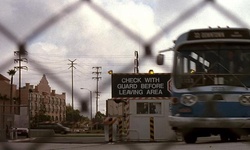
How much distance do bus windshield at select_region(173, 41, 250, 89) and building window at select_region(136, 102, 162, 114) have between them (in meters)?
10.2

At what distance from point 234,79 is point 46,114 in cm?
137

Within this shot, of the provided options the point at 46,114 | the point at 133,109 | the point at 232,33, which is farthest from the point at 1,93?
the point at 133,109

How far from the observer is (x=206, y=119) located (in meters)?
3.17

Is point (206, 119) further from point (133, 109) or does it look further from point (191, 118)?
point (133, 109)

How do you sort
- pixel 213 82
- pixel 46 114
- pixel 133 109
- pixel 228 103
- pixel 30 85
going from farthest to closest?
1. pixel 133 109
2. pixel 228 103
3. pixel 213 82
4. pixel 46 114
5. pixel 30 85

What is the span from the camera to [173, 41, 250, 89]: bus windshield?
10.7ft

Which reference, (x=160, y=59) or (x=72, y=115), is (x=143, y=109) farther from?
(x=72, y=115)

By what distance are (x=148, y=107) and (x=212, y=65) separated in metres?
11.7

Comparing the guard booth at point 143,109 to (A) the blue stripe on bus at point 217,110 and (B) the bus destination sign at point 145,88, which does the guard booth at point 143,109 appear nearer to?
(B) the bus destination sign at point 145,88

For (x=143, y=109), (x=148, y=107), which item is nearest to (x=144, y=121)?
(x=148, y=107)

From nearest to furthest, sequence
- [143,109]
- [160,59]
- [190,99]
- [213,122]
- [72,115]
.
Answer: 1. [72,115]
2. [160,59]
3. [213,122]
4. [190,99]
5. [143,109]

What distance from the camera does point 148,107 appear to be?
15.4m

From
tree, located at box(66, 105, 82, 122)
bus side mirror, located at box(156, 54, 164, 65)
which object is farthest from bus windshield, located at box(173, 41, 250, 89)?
tree, located at box(66, 105, 82, 122)

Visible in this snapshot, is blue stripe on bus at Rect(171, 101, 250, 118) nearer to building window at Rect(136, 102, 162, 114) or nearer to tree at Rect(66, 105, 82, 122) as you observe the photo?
tree at Rect(66, 105, 82, 122)
